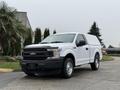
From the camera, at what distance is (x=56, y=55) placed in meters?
A: 14.6

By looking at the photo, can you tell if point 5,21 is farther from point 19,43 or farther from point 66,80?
point 66,80

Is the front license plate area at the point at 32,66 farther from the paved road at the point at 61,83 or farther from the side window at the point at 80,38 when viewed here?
the side window at the point at 80,38

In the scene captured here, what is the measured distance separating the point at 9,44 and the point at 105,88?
1703cm

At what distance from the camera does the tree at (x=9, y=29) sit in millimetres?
27891

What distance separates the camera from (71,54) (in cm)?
1555

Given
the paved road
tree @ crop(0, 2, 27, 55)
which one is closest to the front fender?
the paved road

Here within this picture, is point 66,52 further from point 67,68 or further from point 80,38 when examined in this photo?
point 80,38

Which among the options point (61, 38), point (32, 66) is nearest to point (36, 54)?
Answer: point (32, 66)

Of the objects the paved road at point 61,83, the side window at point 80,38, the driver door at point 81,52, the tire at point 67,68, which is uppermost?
the side window at point 80,38

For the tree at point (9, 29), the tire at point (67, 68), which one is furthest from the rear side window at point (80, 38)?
the tree at point (9, 29)

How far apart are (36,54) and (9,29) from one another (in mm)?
13797

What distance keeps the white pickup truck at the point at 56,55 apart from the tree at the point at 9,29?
38.0 feet

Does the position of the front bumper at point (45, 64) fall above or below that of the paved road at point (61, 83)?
above

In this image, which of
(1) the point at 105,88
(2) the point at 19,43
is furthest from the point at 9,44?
(1) the point at 105,88
